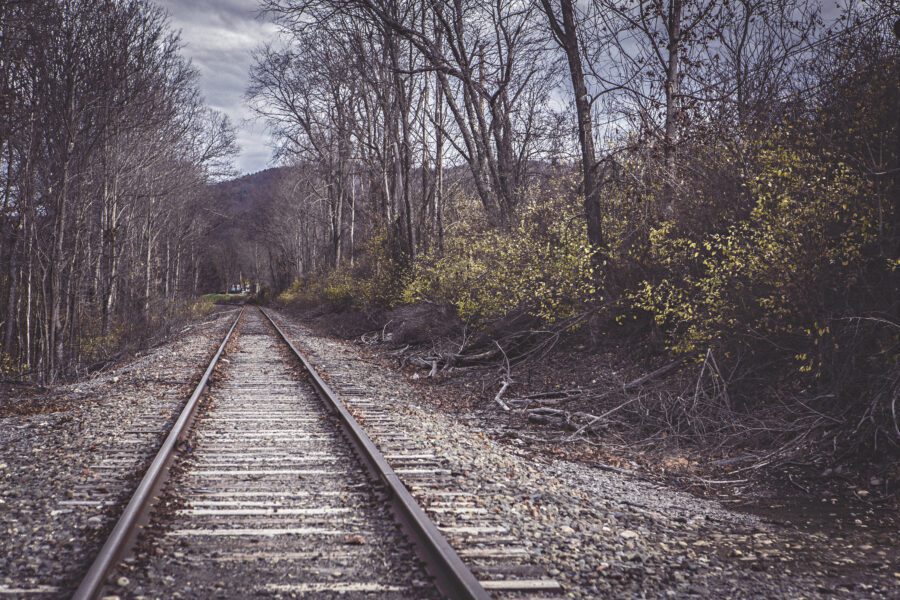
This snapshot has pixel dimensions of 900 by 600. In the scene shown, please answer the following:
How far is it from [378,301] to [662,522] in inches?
743

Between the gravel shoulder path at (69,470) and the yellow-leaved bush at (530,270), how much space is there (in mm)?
6107

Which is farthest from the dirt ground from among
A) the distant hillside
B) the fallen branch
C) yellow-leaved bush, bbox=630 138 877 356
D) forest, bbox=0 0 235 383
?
the distant hillside

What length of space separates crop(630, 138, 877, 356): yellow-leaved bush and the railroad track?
166 inches

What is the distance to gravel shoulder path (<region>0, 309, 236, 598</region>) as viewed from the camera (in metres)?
3.76

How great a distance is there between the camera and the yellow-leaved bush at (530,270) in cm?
1123

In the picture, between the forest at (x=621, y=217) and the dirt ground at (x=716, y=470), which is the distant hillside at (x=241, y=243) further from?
the dirt ground at (x=716, y=470)

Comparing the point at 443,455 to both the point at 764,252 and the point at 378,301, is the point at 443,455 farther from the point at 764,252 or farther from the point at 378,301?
the point at 378,301

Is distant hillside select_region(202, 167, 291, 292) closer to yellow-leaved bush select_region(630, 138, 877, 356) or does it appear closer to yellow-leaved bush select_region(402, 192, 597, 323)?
yellow-leaved bush select_region(402, 192, 597, 323)

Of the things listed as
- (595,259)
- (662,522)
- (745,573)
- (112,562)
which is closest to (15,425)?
(112,562)

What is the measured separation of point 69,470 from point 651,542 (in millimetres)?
5069

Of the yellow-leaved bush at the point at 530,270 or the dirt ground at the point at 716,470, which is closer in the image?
the dirt ground at the point at 716,470

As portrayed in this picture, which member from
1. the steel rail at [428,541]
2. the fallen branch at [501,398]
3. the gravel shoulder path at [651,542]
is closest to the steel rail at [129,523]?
the steel rail at [428,541]

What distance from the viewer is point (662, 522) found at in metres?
4.87

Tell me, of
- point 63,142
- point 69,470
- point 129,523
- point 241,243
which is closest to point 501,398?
point 69,470
